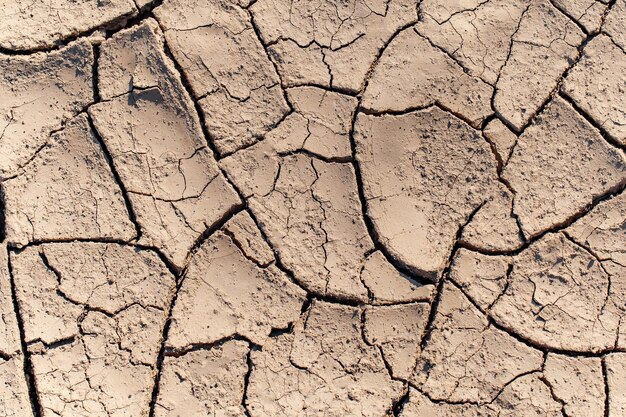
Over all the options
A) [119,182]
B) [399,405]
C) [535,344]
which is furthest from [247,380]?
[535,344]

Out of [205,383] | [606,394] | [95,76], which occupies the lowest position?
[205,383]

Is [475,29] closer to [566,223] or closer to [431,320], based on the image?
[566,223]

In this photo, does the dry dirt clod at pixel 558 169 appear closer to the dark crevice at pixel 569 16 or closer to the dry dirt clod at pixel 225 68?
the dark crevice at pixel 569 16

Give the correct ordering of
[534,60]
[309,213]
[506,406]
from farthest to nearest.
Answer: [534,60], [309,213], [506,406]

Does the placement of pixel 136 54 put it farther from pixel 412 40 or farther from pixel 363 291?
pixel 363 291

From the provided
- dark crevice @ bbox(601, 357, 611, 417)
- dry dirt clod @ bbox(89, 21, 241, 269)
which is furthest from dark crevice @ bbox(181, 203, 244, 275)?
dark crevice @ bbox(601, 357, 611, 417)

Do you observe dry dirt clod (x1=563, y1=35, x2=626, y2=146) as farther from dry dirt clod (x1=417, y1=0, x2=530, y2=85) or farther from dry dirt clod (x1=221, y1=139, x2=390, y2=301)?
dry dirt clod (x1=221, y1=139, x2=390, y2=301)

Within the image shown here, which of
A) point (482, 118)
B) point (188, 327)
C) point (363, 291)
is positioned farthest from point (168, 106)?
point (482, 118)
